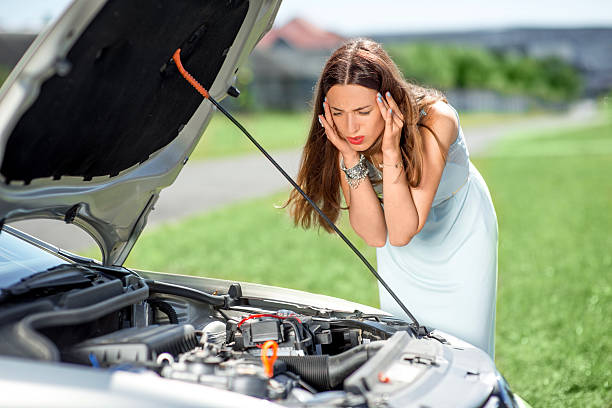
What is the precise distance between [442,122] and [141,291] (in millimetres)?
1341

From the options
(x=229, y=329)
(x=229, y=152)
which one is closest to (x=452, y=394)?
(x=229, y=329)

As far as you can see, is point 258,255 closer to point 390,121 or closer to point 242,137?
point 390,121

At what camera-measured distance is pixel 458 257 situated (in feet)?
9.46

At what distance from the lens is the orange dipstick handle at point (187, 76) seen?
89.4 inches

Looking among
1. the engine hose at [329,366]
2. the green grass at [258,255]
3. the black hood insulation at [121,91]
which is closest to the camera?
the black hood insulation at [121,91]

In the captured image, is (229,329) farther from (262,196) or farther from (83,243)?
(262,196)

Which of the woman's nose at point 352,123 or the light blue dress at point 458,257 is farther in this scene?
the light blue dress at point 458,257

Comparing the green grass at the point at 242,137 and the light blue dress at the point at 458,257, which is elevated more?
the green grass at the point at 242,137

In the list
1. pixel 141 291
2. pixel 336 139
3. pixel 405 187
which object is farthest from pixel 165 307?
pixel 405 187

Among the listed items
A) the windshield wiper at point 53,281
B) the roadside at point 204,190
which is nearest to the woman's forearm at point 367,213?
the windshield wiper at point 53,281

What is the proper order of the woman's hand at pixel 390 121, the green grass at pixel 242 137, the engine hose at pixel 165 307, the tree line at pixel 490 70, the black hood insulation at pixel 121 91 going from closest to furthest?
1. the black hood insulation at pixel 121 91
2. the woman's hand at pixel 390 121
3. the engine hose at pixel 165 307
4. the green grass at pixel 242 137
5. the tree line at pixel 490 70

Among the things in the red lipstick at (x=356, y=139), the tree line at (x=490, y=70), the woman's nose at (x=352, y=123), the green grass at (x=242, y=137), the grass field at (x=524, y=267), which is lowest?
the grass field at (x=524, y=267)

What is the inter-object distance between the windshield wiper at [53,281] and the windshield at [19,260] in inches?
1.3

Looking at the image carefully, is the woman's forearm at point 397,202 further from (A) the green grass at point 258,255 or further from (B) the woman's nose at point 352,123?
(A) the green grass at point 258,255
